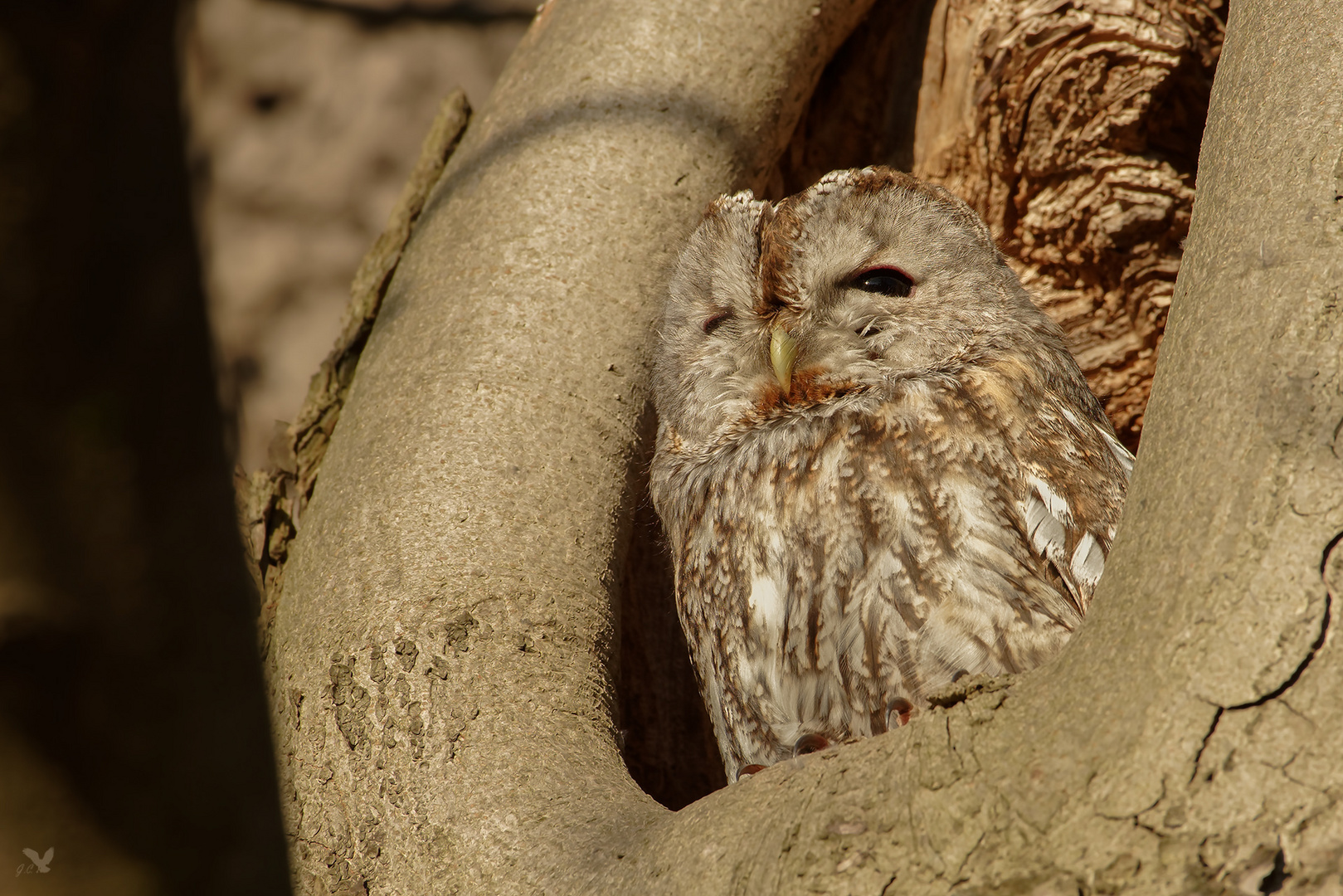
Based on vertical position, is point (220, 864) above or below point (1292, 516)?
below

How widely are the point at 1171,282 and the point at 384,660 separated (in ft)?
7.99

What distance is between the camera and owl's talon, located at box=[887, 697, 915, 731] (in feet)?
6.81

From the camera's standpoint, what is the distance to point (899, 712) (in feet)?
6.84

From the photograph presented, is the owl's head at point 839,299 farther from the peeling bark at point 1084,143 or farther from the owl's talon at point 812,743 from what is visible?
the owl's talon at point 812,743

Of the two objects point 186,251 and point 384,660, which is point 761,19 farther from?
point 186,251

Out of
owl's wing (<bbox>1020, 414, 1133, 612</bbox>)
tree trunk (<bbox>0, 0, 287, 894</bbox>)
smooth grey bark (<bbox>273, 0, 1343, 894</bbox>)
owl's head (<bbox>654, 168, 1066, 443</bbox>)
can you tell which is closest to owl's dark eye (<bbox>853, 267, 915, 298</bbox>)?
owl's head (<bbox>654, 168, 1066, 443</bbox>)

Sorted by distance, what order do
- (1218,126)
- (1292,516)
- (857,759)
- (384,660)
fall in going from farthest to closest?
1. (384,660)
2. (1218,126)
3. (857,759)
4. (1292,516)

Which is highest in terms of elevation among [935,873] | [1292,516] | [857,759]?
[1292,516]

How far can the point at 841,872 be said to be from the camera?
1.26 meters

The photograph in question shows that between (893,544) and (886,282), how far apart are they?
2.57ft

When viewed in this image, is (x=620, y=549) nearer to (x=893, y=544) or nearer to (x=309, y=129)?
(x=893, y=544)

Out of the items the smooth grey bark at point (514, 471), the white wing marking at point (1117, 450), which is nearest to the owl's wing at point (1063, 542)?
the white wing marking at point (1117, 450)

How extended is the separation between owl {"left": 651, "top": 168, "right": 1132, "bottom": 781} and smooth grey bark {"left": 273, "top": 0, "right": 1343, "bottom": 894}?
8.8 inches

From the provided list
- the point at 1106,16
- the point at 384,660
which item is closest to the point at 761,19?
the point at 1106,16
